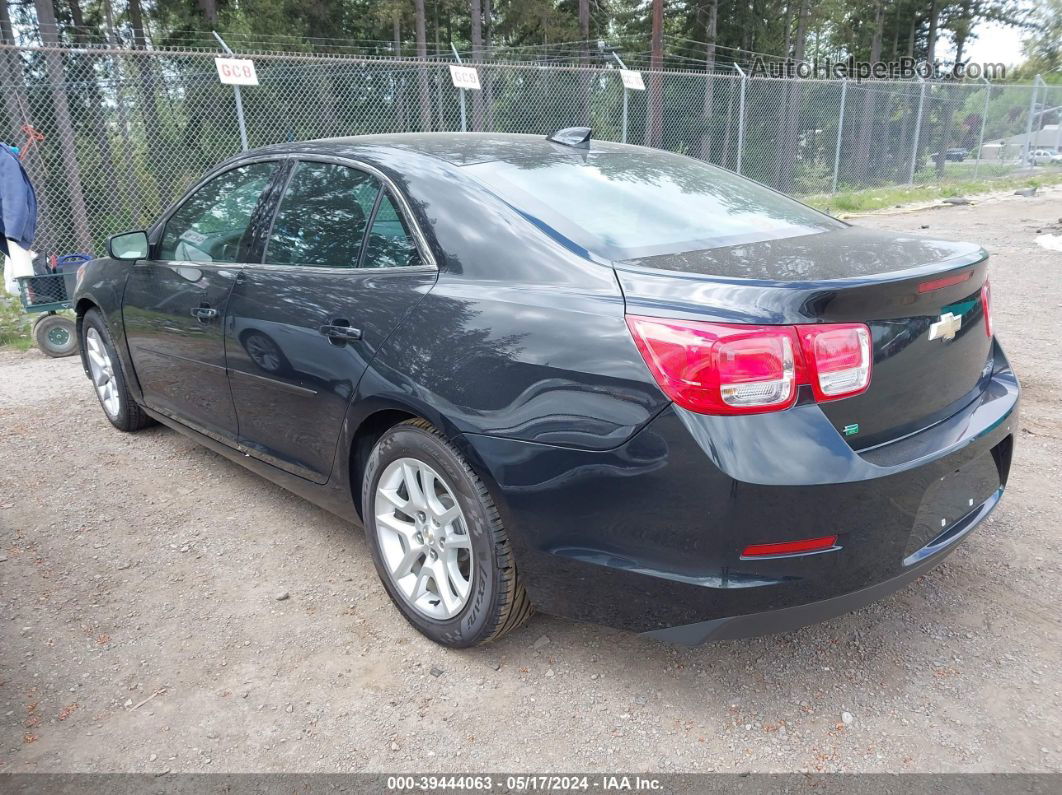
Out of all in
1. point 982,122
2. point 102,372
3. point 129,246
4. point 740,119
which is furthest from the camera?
point 982,122

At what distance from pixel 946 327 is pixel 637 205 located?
1.04 metres

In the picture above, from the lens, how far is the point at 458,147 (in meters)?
2.95

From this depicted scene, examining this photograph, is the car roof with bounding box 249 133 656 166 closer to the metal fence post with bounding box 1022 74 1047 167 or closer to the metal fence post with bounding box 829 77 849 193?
the metal fence post with bounding box 829 77 849 193

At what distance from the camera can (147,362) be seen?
3957 mm

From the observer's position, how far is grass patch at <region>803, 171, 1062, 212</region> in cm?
1730

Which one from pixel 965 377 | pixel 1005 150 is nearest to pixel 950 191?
pixel 1005 150

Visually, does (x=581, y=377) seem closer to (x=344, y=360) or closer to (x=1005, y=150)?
(x=344, y=360)

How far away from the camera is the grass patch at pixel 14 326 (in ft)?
24.1

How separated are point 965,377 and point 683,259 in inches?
36.8

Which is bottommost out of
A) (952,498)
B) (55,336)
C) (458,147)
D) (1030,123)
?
(55,336)

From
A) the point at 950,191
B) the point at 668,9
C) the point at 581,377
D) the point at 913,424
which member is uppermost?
the point at 668,9

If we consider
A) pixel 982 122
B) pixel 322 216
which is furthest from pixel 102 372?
pixel 982 122

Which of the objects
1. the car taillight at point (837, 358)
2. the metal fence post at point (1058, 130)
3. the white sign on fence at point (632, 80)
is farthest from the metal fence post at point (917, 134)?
the car taillight at point (837, 358)

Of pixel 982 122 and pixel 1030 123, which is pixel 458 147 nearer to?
pixel 982 122
